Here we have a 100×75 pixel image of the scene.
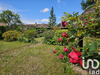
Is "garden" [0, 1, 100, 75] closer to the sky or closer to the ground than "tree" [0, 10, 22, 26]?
closer to the ground

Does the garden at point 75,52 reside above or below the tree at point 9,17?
below

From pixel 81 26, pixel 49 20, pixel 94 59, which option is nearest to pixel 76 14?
pixel 81 26

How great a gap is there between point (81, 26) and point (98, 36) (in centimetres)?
20

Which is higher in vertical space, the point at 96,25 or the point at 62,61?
the point at 96,25

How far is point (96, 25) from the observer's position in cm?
69

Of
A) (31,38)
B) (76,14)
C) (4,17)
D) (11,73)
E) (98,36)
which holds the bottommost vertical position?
(11,73)

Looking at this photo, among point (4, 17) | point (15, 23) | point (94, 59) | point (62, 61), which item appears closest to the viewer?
point (94, 59)

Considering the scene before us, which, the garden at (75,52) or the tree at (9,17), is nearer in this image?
the garden at (75,52)

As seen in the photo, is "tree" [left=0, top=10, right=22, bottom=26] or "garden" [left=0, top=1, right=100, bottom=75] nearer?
"garden" [left=0, top=1, right=100, bottom=75]

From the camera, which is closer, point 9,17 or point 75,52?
point 75,52

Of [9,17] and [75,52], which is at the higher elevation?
[9,17]

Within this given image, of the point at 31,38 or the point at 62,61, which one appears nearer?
the point at 62,61

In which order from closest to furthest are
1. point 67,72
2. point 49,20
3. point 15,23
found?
point 67,72, point 15,23, point 49,20

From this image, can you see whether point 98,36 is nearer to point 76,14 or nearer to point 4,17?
point 76,14
